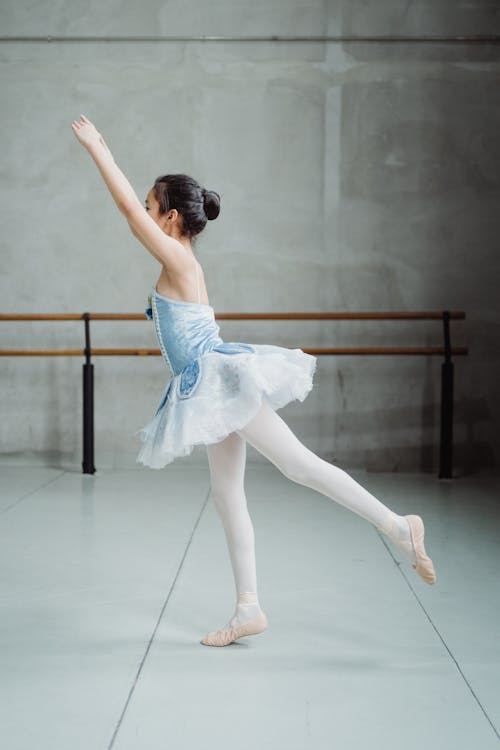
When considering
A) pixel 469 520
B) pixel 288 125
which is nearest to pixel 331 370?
pixel 288 125

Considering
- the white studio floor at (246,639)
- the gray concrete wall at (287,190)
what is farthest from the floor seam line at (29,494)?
the gray concrete wall at (287,190)

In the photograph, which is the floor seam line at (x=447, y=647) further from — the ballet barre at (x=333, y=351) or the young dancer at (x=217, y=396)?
the ballet barre at (x=333, y=351)

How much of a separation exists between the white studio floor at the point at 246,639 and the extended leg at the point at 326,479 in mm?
279

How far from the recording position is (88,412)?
4.98 metres

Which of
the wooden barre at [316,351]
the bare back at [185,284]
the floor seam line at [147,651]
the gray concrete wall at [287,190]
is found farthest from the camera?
the gray concrete wall at [287,190]

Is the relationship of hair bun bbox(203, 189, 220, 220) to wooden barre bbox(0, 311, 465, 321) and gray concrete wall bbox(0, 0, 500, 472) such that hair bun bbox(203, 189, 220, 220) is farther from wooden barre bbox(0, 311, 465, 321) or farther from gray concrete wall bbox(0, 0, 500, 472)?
gray concrete wall bbox(0, 0, 500, 472)

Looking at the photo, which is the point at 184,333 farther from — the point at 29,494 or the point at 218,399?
the point at 29,494

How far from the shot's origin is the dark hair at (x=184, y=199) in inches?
85.4

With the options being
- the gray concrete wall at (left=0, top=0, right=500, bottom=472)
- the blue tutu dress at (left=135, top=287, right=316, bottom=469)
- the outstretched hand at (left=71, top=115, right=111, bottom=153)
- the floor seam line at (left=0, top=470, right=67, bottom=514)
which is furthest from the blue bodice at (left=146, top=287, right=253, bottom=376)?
the gray concrete wall at (left=0, top=0, right=500, bottom=472)

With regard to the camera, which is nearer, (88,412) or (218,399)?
(218,399)

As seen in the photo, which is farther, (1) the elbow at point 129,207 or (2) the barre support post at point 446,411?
(2) the barre support post at point 446,411

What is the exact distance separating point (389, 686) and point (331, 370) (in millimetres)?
3524

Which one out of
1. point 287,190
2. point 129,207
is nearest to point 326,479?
point 129,207

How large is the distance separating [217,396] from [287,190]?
11.4 ft
